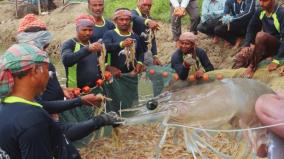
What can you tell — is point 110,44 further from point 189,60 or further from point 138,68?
point 189,60

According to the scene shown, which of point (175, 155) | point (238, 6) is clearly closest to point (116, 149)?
point (175, 155)

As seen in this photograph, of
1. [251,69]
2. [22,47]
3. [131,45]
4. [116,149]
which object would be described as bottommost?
[116,149]

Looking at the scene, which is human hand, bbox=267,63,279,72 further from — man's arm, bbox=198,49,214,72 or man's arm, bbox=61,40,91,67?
man's arm, bbox=61,40,91,67

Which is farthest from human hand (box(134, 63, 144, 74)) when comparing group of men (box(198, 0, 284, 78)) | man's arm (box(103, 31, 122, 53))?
group of men (box(198, 0, 284, 78))

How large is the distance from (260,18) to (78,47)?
2894mm

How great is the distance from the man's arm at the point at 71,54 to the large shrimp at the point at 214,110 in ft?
7.12

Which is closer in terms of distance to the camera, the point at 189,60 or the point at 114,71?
the point at 189,60

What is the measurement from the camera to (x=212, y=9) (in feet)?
31.7

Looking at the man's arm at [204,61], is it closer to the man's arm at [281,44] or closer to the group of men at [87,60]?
the group of men at [87,60]

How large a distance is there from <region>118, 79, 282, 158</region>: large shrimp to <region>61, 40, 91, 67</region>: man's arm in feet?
7.12

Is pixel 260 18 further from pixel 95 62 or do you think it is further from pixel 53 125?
pixel 53 125

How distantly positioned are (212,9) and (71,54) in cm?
475

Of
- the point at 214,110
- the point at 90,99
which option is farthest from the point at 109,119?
the point at 214,110

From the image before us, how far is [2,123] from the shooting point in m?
2.72
